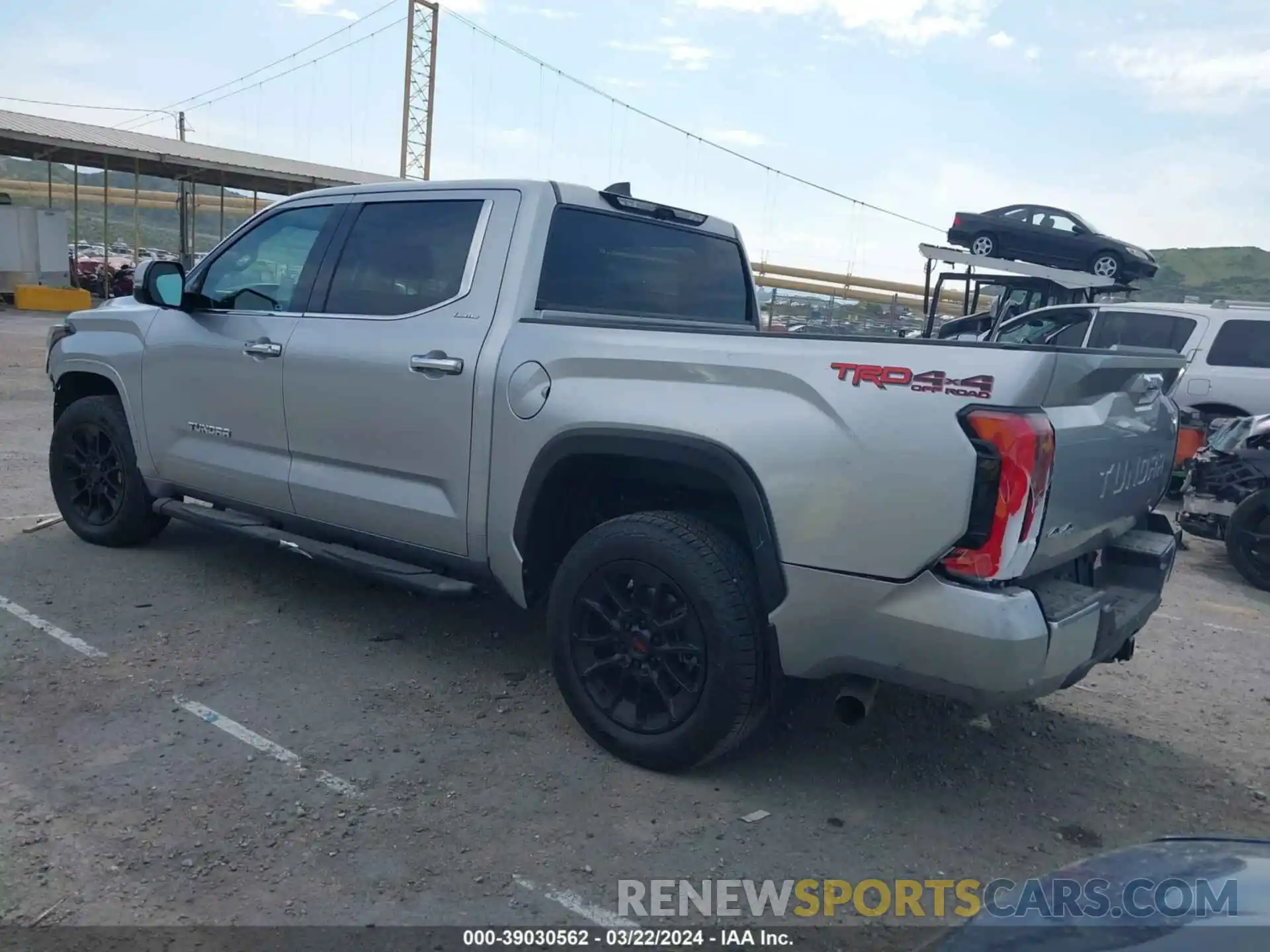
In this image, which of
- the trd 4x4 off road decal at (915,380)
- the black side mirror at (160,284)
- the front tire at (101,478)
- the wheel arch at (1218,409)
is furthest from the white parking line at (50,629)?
the wheel arch at (1218,409)

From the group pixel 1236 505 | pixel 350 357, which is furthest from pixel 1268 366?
pixel 350 357

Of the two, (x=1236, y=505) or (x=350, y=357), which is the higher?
(x=350, y=357)

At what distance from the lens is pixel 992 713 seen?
425 centimetres

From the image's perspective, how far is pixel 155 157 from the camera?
81.0 ft

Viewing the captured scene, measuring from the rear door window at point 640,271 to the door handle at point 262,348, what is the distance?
1.35 meters

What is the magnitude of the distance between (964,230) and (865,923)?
13.5 metres

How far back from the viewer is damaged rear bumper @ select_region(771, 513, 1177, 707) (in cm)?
277

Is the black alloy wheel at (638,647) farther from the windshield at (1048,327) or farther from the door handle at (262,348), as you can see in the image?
the windshield at (1048,327)

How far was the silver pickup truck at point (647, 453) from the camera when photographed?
281 cm

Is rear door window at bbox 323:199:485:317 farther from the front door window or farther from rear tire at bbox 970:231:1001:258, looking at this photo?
rear tire at bbox 970:231:1001:258

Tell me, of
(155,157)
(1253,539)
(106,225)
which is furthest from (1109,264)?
(106,225)

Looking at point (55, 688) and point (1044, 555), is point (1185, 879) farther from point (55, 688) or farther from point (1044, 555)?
point (55, 688)

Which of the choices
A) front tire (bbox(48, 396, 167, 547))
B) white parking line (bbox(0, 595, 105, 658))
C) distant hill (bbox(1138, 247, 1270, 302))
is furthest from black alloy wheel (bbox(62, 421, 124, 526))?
distant hill (bbox(1138, 247, 1270, 302))

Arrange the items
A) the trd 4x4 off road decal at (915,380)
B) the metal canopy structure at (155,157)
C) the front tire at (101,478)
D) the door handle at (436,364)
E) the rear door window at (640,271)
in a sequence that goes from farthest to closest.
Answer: the metal canopy structure at (155,157) < the front tire at (101,478) < the rear door window at (640,271) < the door handle at (436,364) < the trd 4x4 off road decal at (915,380)
